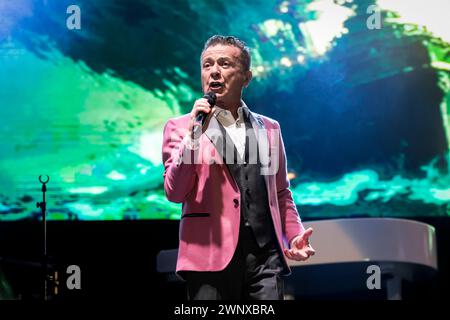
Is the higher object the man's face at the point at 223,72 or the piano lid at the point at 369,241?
the man's face at the point at 223,72

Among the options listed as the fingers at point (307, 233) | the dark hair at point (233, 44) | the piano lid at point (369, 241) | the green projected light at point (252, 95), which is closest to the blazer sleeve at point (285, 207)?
the fingers at point (307, 233)

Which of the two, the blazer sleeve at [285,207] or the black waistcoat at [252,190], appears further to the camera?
the blazer sleeve at [285,207]

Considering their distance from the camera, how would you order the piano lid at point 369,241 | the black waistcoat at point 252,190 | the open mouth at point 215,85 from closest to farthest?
1. the black waistcoat at point 252,190
2. the open mouth at point 215,85
3. the piano lid at point 369,241

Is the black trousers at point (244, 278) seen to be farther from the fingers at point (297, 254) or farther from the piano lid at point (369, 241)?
the piano lid at point (369, 241)

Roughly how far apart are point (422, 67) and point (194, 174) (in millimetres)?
2346

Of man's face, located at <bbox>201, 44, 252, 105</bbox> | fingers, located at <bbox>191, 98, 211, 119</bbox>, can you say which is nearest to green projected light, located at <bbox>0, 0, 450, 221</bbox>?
man's face, located at <bbox>201, 44, 252, 105</bbox>

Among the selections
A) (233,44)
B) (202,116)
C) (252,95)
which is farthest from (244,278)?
(252,95)

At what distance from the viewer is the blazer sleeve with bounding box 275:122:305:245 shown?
216 centimetres

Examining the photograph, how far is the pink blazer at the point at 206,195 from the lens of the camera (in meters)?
1.94

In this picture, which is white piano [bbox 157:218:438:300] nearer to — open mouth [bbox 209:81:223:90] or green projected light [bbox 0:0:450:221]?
green projected light [bbox 0:0:450:221]

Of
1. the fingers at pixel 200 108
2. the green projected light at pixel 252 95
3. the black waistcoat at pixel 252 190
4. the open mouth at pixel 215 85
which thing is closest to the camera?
the fingers at pixel 200 108

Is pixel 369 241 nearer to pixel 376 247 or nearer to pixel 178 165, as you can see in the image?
pixel 376 247

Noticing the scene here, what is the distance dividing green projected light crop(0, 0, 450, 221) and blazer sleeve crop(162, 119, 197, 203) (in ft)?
6.05
